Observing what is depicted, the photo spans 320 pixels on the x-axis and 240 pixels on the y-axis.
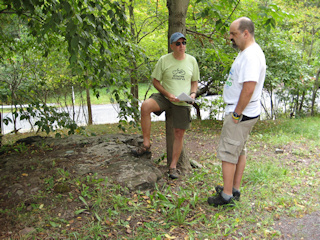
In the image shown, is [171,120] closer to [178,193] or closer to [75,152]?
[178,193]

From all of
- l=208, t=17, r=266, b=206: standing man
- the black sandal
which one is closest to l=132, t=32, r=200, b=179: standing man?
the black sandal

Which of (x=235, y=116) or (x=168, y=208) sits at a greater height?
(x=235, y=116)

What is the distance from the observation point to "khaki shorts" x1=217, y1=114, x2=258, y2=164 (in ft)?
9.57

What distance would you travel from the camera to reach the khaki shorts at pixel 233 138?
9.57 ft

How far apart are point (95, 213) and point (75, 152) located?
1.61 meters

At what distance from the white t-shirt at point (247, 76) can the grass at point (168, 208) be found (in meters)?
1.14

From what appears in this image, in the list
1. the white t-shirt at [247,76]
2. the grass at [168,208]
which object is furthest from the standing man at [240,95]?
the grass at [168,208]

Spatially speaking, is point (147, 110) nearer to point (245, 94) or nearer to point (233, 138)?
point (233, 138)

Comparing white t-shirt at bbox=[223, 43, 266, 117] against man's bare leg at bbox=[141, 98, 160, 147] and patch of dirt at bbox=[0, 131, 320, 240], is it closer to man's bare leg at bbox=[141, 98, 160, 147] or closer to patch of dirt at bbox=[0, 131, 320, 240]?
man's bare leg at bbox=[141, 98, 160, 147]

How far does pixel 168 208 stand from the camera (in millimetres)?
3131

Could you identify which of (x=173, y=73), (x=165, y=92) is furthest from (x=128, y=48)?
(x=165, y=92)

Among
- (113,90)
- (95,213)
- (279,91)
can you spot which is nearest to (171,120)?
(113,90)

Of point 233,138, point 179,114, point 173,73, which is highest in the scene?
point 173,73

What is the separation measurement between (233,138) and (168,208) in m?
1.06
